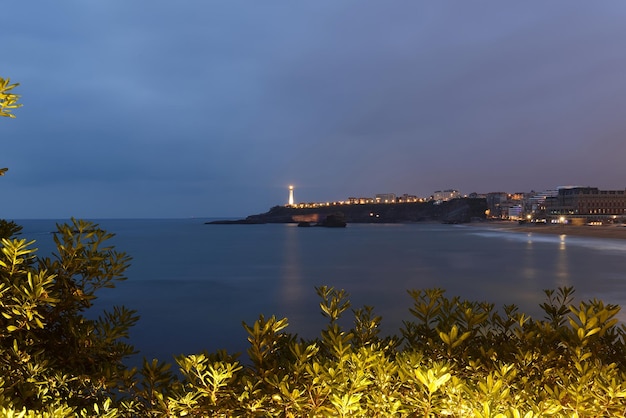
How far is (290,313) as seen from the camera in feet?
66.1

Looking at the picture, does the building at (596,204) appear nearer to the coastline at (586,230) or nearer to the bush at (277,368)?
the coastline at (586,230)

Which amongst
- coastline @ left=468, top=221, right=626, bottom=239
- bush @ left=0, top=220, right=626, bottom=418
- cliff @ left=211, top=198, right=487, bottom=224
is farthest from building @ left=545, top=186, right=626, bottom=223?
bush @ left=0, top=220, right=626, bottom=418

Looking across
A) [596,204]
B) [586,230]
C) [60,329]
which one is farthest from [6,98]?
[596,204]

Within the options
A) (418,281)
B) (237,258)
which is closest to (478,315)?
(418,281)

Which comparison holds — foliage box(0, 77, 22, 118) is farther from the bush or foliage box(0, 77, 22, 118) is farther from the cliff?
the cliff

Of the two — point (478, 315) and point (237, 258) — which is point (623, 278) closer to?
point (478, 315)

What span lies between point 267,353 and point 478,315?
1.80 meters

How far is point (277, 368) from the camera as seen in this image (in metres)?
2.85

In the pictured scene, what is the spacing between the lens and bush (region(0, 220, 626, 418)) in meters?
2.37

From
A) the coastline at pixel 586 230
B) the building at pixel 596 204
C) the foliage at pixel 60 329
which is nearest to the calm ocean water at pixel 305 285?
the foliage at pixel 60 329

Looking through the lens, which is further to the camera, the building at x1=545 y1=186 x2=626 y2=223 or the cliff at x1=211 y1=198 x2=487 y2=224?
the cliff at x1=211 y1=198 x2=487 y2=224

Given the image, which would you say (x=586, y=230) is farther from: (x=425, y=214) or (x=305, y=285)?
(x=425, y=214)

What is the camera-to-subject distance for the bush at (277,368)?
237cm

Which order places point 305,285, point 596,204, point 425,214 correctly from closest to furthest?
1. point 305,285
2. point 596,204
3. point 425,214
